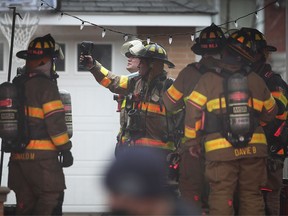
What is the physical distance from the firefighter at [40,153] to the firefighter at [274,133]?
72.6 inches

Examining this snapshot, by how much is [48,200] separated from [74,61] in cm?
450

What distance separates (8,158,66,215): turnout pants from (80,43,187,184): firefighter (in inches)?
44.3

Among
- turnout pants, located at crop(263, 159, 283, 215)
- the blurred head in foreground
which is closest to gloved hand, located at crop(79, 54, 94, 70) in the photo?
turnout pants, located at crop(263, 159, 283, 215)

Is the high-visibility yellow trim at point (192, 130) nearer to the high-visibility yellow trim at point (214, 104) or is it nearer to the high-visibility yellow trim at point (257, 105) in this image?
the high-visibility yellow trim at point (214, 104)

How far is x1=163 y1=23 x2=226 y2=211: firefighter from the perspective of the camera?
682 cm

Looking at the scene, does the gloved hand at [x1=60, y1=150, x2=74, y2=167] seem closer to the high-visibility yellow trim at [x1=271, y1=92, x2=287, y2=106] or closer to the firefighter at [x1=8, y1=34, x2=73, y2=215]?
the firefighter at [x1=8, y1=34, x2=73, y2=215]

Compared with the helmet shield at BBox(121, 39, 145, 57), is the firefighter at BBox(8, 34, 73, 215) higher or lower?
lower

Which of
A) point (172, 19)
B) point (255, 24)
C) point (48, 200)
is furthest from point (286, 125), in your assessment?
point (255, 24)

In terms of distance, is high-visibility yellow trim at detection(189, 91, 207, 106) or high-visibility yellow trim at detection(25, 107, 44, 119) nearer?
high-visibility yellow trim at detection(189, 91, 207, 106)

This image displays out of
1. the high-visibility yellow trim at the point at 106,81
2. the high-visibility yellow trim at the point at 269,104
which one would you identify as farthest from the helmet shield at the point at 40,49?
the high-visibility yellow trim at the point at 269,104

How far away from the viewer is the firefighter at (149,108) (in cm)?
763

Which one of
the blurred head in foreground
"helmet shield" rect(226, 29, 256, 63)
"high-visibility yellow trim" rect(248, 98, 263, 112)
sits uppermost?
"helmet shield" rect(226, 29, 256, 63)

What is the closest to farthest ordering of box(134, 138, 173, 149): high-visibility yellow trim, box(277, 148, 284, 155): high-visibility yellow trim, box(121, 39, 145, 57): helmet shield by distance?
box(277, 148, 284, 155): high-visibility yellow trim → box(134, 138, 173, 149): high-visibility yellow trim → box(121, 39, 145, 57): helmet shield

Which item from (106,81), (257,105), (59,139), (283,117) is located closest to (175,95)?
(257,105)
